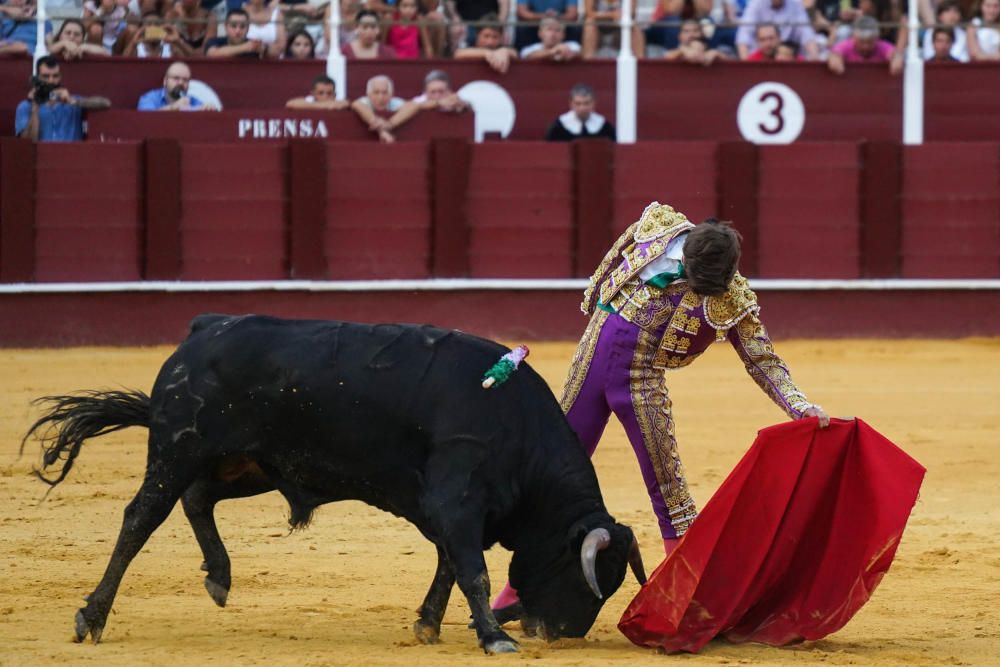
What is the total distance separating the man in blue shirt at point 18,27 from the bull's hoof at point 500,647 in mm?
6933

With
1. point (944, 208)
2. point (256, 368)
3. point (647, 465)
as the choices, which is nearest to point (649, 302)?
point (647, 465)

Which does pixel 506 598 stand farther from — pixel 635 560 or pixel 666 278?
pixel 666 278

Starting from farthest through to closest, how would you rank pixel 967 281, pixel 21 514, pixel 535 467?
pixel 967 281 → pixel 21 514 → pixel 535 467

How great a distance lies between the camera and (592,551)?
3.87 meters

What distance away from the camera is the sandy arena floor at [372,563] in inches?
155

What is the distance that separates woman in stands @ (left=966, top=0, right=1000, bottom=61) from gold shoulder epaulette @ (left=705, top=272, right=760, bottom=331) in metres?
7.29

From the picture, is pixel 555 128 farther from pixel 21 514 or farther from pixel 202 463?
pixel 202 463

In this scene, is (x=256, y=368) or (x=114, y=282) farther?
(x=114, y=282)

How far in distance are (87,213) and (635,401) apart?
20.2 feet

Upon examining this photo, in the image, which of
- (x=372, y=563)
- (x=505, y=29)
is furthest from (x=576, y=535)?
(x=505, y=29)

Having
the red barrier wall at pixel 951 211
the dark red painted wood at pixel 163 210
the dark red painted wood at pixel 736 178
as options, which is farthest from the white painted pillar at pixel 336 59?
the red barrier wall at pixel 951 211

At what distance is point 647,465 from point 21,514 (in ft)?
7.96

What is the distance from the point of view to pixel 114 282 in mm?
9727

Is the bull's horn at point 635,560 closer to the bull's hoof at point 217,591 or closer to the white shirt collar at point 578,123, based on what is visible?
the bull's hoof at point 217,591
